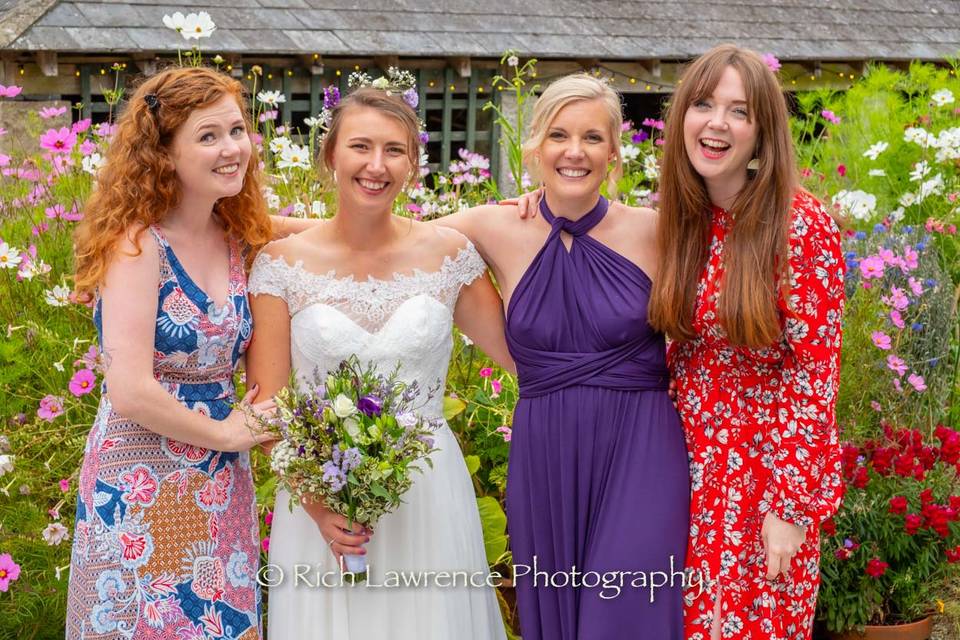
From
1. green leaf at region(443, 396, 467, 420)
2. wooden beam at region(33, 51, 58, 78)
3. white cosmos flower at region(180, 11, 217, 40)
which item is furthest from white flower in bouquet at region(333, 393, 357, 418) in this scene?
wooden beam at region(33, 51, 58, 78)

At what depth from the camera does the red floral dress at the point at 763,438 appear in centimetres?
267

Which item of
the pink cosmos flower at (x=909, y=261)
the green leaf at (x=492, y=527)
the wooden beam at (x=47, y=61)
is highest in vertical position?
the wooden beam at (x=47, y=61)

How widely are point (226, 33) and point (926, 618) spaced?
7095 millimetres

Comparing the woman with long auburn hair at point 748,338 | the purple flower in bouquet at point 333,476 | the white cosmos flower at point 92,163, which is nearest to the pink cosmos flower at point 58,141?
the white cosmos flower at point 92,163

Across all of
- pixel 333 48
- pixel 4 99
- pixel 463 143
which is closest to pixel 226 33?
pixel 333 48

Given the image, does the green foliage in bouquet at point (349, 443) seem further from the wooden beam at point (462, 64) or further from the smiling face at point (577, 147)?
the wooden beam at point (462, 64)

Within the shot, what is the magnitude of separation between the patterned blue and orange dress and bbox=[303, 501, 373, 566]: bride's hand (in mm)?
286

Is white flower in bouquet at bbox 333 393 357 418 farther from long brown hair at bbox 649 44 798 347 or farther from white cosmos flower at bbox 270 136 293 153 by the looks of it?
white cosmos flower at bbox 270 136 293 153

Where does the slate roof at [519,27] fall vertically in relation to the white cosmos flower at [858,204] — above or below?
above

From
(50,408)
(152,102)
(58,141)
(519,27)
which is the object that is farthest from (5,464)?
(519,27)

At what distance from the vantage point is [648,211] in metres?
3.13

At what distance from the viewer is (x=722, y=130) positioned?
2.71 metres

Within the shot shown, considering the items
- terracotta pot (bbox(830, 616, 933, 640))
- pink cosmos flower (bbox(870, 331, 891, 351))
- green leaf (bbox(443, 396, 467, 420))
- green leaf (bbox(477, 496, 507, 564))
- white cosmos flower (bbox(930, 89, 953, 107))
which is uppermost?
white cosmos flower (bbox(930, 89, 953, 107))

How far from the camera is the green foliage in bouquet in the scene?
2.60 m
